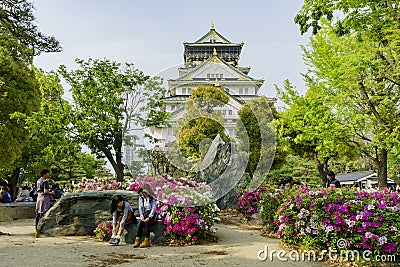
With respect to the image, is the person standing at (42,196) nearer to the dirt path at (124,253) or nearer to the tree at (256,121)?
the dirt path at (124,253)

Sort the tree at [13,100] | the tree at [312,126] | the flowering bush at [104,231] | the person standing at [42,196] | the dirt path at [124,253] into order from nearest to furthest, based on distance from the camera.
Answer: the dirt path at [124,253], the flowering bush at [104,231], the person standing at [42,196], the tree at [13,100], the tree at [312,126]

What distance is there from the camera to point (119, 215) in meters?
8.00

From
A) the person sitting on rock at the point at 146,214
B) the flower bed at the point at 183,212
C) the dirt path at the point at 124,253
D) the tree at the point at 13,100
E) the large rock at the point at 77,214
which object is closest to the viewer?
the dirt path at the point at 124,253

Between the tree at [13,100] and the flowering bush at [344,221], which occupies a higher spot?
the tree at [13,100]

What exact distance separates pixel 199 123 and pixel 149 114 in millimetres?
2332

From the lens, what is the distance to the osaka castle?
1678 cm

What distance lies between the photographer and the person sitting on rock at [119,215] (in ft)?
25.7

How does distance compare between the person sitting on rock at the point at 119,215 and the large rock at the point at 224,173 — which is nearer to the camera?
the person sitting on rock at the point at 119,215

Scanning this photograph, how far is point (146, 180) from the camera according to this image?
29.3ft

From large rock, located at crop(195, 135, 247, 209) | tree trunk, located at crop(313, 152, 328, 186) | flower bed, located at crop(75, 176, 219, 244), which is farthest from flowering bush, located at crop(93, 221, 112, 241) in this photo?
tree trunk, located at crop(313, 152, 328, 186)

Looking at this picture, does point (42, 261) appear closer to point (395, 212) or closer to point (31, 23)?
point (395, 212)

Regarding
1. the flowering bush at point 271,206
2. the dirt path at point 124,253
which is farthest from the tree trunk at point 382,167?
the dirt path at point 124,253

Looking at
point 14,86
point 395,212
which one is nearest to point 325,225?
point 395,212

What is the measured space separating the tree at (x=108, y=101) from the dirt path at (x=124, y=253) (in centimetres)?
733
